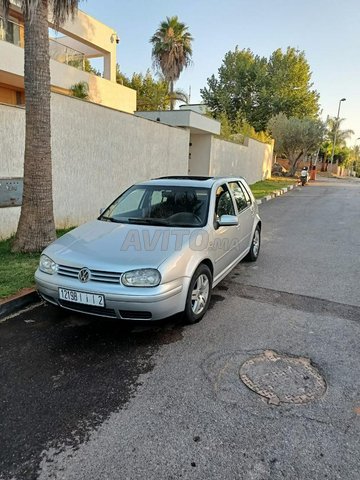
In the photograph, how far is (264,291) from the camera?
5074mm

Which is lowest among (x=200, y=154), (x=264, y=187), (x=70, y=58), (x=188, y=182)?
(x=264, y=187)

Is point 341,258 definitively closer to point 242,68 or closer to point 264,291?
point 264,291

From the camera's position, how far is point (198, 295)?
397 centimetres

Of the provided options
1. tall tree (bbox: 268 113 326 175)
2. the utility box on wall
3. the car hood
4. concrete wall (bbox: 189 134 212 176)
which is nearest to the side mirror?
the car hood

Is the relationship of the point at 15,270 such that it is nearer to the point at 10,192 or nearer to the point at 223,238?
the point at 10,192

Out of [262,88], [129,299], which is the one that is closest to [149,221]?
[129,299]

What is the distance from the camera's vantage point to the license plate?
10.9 feet

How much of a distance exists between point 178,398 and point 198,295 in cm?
139

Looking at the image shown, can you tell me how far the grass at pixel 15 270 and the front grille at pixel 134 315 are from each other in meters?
1.82

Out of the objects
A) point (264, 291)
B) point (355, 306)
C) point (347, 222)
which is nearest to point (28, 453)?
point (264, 291)

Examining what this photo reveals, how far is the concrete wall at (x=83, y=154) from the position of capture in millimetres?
6723

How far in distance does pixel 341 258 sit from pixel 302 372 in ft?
14.5

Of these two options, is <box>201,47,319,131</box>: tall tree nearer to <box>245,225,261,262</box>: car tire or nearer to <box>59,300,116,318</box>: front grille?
<box>245,225,261,262</box>: car tire

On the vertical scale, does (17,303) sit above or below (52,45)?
below
